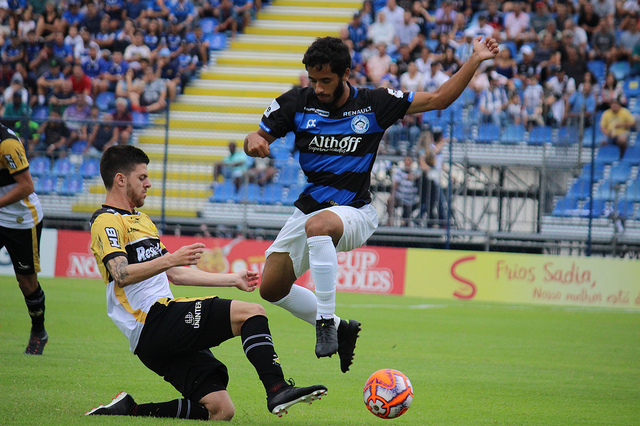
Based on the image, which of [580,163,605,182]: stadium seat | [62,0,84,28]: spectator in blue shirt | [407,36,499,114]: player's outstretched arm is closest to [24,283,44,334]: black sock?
[407,36,499,114]: player's outstretched arm

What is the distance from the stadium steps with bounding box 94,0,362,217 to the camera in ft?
55.1

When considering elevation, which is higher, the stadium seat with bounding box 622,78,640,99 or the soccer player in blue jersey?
the stadium seat with bounding box 622,78,640,99

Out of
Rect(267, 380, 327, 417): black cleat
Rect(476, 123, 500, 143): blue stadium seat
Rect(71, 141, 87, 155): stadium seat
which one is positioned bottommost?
Rect(267, 380, 327, 417): black cleat

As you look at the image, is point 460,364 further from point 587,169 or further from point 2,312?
point 587,169

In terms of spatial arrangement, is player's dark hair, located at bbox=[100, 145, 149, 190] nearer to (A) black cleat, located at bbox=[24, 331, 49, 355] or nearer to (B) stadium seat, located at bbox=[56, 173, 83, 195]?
(A) black cleat, located at bbox=[24, 331, 49, 355]

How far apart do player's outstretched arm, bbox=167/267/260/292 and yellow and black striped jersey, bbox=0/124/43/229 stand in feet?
9.10

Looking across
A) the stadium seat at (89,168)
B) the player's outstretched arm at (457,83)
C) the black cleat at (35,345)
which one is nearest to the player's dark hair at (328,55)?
the player's outstretched arm at (457,83)

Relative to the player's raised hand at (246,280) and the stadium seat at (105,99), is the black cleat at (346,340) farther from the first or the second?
the stadium seat at (105,99)

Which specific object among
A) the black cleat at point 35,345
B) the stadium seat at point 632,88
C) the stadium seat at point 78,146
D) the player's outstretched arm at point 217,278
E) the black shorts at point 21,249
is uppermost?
the stadium seat at point 632,88

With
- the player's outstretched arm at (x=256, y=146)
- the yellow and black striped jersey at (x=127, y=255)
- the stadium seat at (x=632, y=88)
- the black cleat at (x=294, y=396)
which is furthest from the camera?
the stadium seat at (x=632, y=88)

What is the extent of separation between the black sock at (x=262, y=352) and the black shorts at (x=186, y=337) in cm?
13

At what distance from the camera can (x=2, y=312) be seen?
10141 mm

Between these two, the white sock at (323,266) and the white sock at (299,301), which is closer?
the white sock at (323,266)

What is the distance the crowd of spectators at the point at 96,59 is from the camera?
1773 cm
